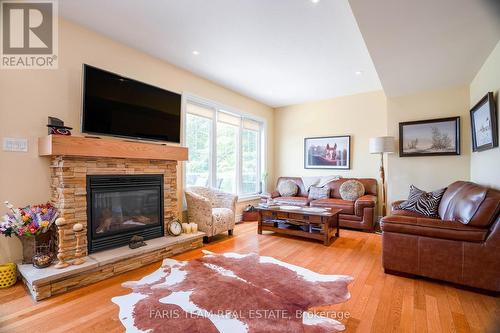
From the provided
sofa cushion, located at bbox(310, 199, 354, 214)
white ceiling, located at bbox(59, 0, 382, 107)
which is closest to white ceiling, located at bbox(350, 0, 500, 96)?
white ceiling, located at bbox(59, 0, 382, 107)

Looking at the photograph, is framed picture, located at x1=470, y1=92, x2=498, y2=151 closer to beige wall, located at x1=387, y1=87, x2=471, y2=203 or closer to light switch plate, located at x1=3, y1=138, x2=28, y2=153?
beige wall, located at x1=387, y1=87, x2=471, y2=203

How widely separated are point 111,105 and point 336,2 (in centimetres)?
267

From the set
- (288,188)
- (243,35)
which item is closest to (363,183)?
(288,188)

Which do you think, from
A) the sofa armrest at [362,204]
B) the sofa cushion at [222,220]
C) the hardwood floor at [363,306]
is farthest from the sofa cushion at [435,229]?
the sofa cushion at [222,220]

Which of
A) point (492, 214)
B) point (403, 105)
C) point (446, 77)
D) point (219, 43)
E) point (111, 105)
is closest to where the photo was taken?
point (492, 214)

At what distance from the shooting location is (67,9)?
2.48 m

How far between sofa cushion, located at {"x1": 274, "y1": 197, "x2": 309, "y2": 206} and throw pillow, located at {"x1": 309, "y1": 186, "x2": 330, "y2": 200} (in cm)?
17

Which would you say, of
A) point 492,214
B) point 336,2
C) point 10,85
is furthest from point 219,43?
point 492,214

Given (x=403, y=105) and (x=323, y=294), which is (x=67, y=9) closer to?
(x=323, y=294)

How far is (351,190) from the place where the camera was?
4746mm

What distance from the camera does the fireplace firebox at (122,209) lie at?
265 centimetres

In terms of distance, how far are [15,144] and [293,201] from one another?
14.3 ft

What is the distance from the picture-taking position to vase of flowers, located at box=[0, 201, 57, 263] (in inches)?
85.8

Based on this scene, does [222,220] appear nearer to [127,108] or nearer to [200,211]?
[200,211]
